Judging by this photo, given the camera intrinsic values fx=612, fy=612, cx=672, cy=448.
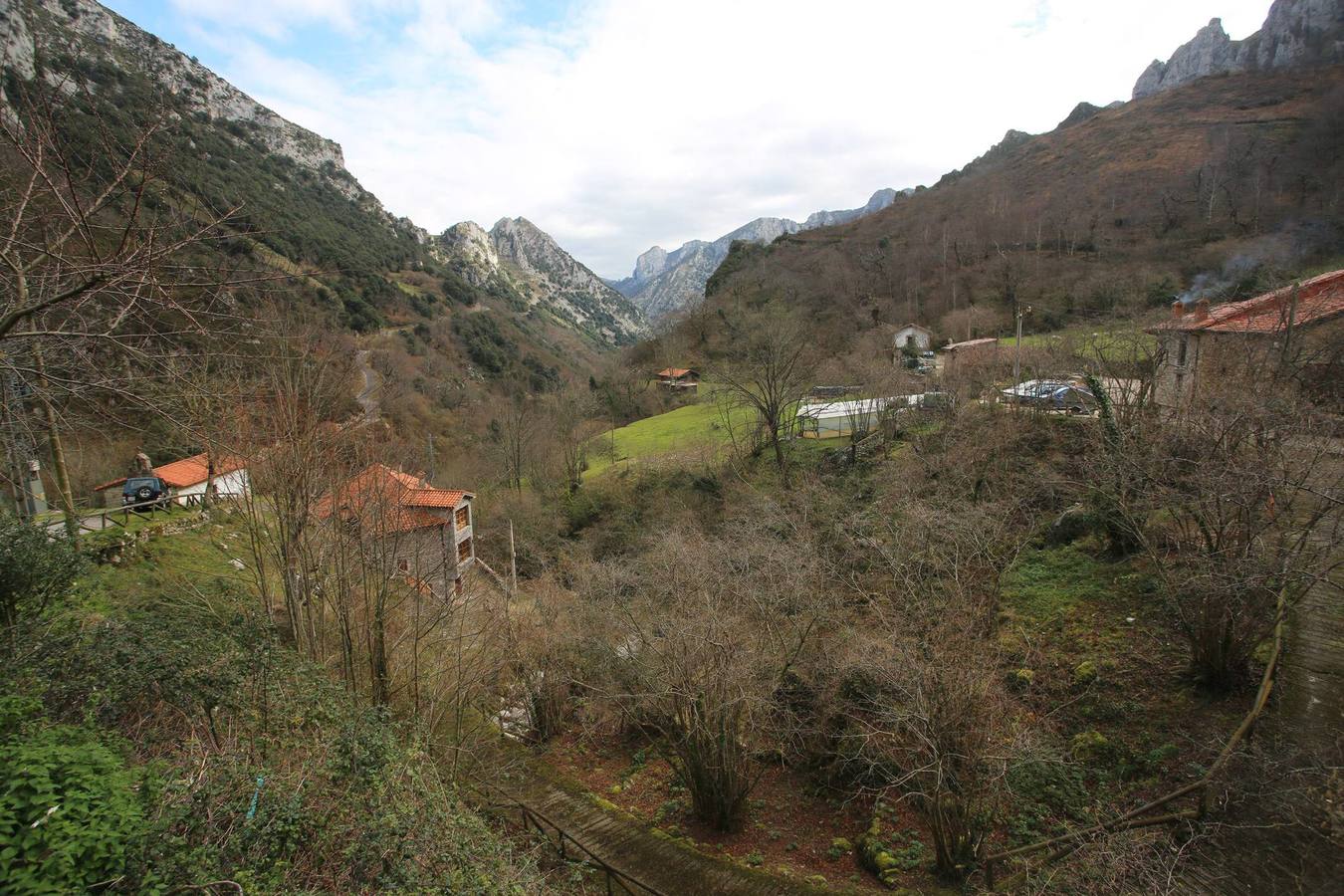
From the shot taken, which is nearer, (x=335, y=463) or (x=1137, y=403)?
(x=335, y=463)

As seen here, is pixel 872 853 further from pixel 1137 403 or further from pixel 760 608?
pixel 1137 403

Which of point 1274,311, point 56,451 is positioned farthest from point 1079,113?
point 56,451

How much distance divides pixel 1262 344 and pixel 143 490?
31.6 metres

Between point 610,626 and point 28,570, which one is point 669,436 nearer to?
point 610,626

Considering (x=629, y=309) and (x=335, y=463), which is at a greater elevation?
(x=629, y=309)

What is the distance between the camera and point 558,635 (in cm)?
1350

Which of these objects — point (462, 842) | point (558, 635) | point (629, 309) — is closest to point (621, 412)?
point (558, 635)

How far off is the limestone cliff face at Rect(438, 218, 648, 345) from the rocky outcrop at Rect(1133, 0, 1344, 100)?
122 metres

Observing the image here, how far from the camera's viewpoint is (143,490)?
1967 cm

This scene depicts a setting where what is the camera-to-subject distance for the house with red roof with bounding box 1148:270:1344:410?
11680 millimetres

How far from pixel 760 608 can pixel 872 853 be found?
4.02 m

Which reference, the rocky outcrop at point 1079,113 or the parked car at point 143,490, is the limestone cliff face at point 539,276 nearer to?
the rocky outcrop at point 1079,113

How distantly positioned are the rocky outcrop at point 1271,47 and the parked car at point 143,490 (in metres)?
125

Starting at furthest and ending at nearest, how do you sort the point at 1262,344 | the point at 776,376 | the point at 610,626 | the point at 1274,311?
the point at 776,376 → the point at 1274,311 → the point at 1262,344 → the point at 610,626
